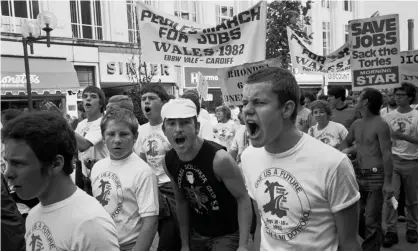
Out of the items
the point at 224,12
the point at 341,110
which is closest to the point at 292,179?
the point at 341,110

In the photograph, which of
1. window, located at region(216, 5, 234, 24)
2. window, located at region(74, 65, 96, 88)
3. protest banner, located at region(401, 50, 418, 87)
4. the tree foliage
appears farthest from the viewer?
window, located at region(216, 5, 234, 24)

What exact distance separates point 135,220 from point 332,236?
137 cm

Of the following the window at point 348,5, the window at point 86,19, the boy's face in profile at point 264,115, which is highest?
the window at point 348,5

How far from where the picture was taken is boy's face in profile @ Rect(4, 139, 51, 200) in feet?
5.46

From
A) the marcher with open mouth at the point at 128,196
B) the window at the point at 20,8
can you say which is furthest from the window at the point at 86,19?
the marcher with open mouth at the point at 128,196

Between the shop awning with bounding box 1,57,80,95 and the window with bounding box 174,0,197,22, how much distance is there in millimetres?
7341

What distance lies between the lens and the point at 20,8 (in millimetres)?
16734

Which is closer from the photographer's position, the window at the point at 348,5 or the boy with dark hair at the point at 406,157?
the boy with dark hair at the point at 406,157

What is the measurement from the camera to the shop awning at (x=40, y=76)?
15.6 m

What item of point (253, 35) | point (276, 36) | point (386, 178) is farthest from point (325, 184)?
point (276, 36)

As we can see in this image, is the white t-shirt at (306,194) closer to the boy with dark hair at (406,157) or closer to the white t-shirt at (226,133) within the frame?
the boy with dark hair at (406,157)

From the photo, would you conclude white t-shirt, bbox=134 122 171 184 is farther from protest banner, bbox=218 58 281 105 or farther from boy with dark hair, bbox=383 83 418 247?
→ boy with dark hair, bbox=383 83 418 247

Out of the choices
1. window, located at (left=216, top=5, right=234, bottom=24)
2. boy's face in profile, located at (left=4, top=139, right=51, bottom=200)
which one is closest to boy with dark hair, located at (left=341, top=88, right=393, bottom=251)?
boy's face in profile, located at (left=4, top=139, right=51, bottom=200)

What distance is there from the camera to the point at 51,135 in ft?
5.66
